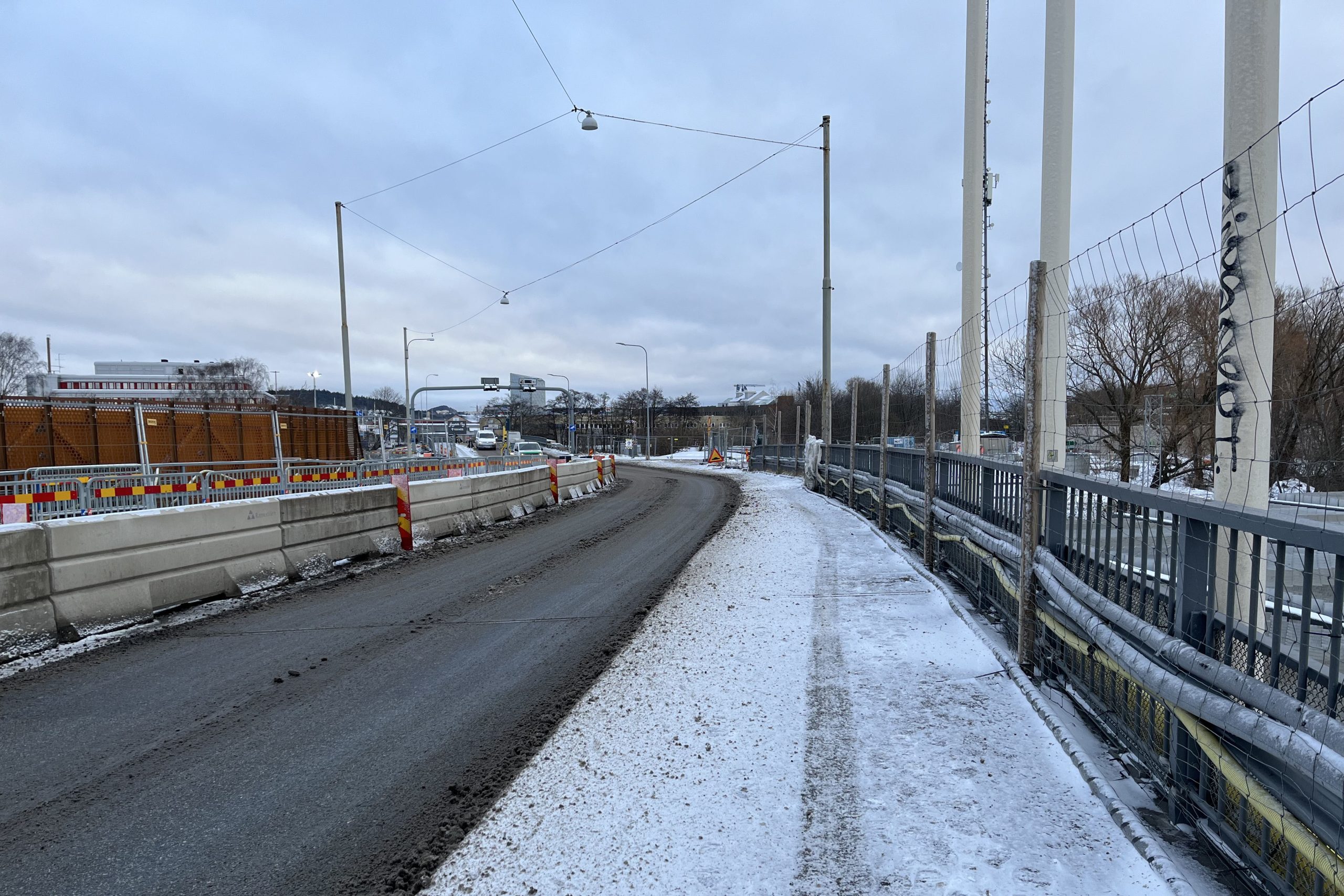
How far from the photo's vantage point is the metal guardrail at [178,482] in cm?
1228

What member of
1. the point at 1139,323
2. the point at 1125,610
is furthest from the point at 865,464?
the point at 1125,610

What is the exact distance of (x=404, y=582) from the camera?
911 cm

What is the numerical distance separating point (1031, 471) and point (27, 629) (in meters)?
8.07

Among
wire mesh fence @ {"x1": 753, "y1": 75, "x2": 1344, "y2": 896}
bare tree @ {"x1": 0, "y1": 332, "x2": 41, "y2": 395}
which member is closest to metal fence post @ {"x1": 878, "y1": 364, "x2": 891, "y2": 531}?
wire mesh fence @ {"x1": 753, "y1": 75, "x2": 1344, "y2": 896}

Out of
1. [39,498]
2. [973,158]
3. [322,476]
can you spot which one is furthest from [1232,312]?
[322,476]

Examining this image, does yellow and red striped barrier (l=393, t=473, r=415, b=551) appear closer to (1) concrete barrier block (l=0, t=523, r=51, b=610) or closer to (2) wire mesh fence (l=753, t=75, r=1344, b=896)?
(1) concrete barrier block (l=0, t=523, r=51, b=610)

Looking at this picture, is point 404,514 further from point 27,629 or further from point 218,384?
point 218,384

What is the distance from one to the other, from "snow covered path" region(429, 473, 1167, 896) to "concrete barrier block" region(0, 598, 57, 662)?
16.1 feet

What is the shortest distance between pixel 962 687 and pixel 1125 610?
1.57 metres

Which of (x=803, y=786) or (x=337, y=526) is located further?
(x=337, y=526)

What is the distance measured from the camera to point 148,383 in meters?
42.8

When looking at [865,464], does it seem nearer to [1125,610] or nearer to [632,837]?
[1125,610]

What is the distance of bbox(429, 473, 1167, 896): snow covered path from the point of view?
3.00 m

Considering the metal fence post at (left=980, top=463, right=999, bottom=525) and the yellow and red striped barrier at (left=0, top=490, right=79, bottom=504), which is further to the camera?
the yellow and red striped barrier at (left=0, top=490, right=79, bottom=504)
